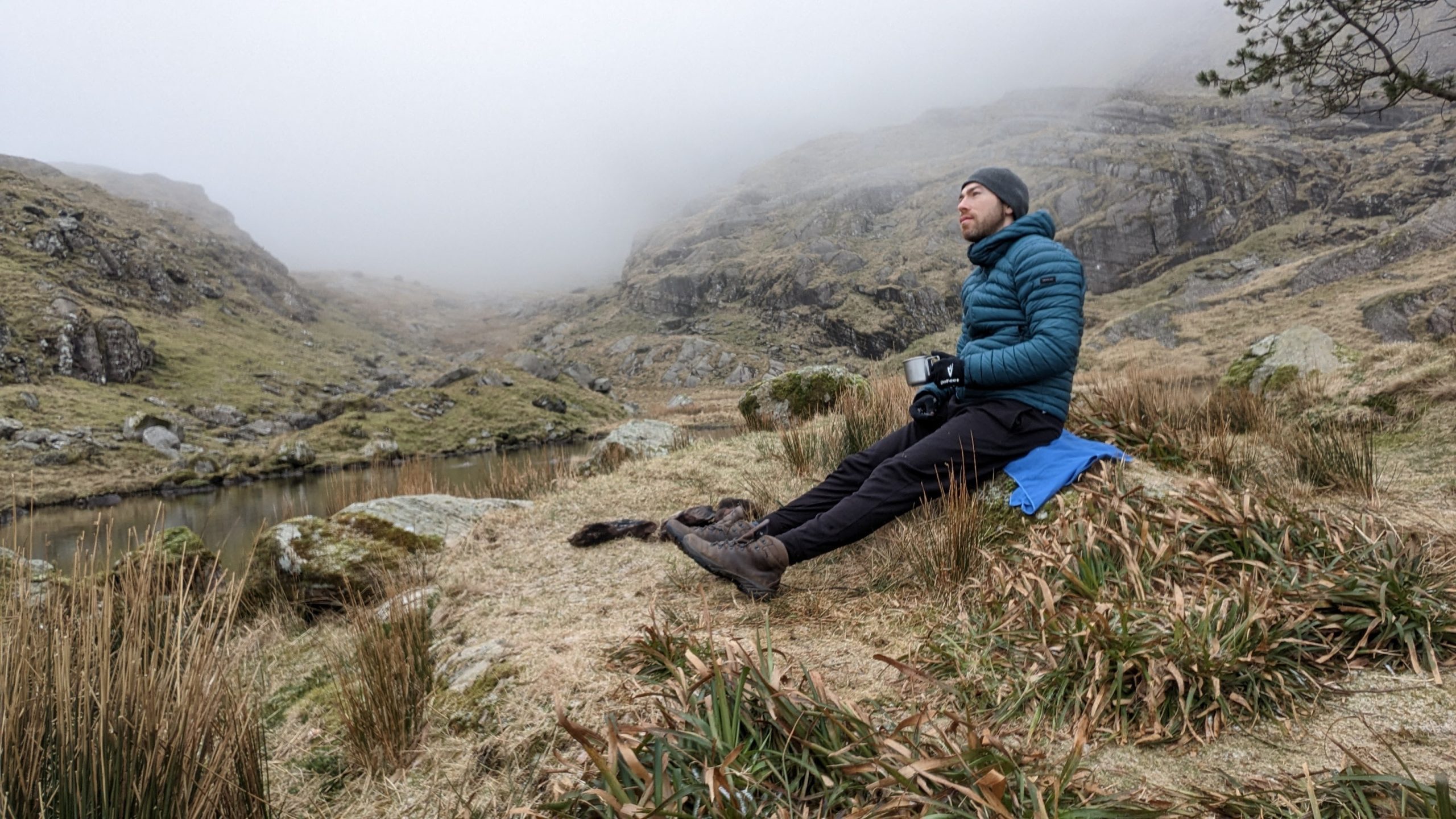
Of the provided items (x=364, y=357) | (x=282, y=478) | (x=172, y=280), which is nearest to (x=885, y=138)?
(x=364, y=357)

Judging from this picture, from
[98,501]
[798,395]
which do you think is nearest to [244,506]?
[98,501]

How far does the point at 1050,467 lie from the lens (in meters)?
3.10

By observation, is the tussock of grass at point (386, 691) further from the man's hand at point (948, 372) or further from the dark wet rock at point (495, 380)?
the dark wet rock at point (495, 380)

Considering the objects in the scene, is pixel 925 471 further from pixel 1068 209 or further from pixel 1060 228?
pixel 1068 209

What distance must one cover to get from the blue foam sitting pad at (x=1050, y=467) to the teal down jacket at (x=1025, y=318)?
0.65 feet

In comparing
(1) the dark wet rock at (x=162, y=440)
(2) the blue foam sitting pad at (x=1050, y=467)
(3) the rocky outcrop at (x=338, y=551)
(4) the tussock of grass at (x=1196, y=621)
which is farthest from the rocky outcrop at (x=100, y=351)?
(4) the tussock of grass at (x=1196, y=621)

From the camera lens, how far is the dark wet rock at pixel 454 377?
3994 centimetres

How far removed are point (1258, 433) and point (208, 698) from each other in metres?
6.48

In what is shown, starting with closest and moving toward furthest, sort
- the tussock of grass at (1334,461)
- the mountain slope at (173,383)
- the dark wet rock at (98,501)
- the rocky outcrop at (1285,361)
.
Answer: the tussock of grass at (1334,461)
the rocky outcrop at (1285,361)
the dark wet rock at (98,501)
the mountain slope at (173,383)

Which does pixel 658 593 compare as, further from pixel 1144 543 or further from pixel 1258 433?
pixel 1258 433

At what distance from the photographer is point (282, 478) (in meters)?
23.7

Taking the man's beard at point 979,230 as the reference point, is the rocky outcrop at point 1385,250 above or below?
below

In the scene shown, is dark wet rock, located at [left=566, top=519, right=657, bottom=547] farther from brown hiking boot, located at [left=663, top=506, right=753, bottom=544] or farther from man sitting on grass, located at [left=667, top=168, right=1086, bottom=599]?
man sitting on grass, located at [left=667, top=168, right=1086, bottom=599]

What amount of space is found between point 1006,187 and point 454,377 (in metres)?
41.9
